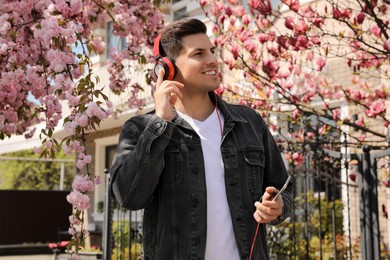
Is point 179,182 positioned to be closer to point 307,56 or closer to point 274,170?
point 274,170

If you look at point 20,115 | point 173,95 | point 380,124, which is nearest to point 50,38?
point 20,115

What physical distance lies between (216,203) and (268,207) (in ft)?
0.86

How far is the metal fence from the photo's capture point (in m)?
4.57

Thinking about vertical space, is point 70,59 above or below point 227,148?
above

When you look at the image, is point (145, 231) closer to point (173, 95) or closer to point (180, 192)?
point (180, 192)

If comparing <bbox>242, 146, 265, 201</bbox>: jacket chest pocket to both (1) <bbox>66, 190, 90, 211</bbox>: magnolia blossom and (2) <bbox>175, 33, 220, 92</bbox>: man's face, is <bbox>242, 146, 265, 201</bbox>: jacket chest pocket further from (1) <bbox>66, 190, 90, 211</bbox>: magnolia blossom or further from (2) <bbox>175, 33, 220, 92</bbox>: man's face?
(1) <bbox>66, 190, 90, 211</bbox>: magnolia blossom

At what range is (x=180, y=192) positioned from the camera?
242 cm

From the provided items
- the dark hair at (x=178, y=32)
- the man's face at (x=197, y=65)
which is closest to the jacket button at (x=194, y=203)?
the man's face at (x=197, y=65)

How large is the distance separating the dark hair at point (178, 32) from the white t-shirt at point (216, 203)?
36cm

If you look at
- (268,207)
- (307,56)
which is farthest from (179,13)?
(268,207)

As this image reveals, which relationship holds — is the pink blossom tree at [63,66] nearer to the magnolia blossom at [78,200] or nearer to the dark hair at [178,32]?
the magnolia blossom at [78,200]

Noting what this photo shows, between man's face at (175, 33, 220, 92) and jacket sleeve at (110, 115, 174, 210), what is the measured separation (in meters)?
0.25

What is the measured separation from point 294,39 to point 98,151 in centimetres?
1321

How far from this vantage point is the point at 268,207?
2.26 meters
